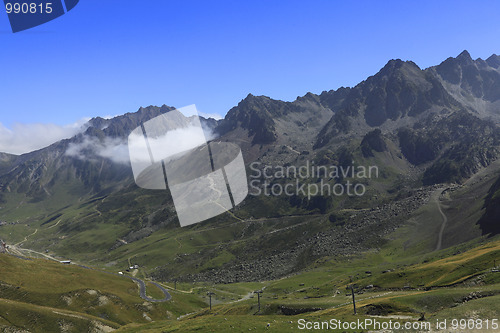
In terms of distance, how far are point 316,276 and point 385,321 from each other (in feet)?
441

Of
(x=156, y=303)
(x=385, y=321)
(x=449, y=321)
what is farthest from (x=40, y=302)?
(x=449, y=321)

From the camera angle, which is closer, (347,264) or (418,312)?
(418,312)

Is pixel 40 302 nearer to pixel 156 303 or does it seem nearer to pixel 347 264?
pixel 156 303

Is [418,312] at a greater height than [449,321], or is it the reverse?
[449,321]

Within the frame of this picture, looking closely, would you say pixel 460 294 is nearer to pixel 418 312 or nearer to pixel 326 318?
pixel 418 312

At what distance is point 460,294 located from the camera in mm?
58125

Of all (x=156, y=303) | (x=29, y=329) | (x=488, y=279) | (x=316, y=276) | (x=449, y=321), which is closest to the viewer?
(x=449, y=321)

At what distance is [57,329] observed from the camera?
79.2 metres

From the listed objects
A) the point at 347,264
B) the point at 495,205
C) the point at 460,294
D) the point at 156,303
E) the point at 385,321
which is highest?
the point at 385,321

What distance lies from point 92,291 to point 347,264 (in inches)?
5526

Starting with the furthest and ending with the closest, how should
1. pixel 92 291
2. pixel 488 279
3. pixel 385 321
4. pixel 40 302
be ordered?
1. pixel 92 291
2. pixel 40 302
3. pixel 488 279
4. pixel 385 321

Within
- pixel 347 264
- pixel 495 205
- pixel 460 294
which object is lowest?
pixel 347 264

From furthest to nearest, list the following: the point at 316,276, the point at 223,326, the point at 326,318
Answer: the point at 316,276, the point at 223,326, the point at 326,318

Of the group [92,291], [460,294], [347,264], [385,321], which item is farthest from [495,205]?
[92,291]
